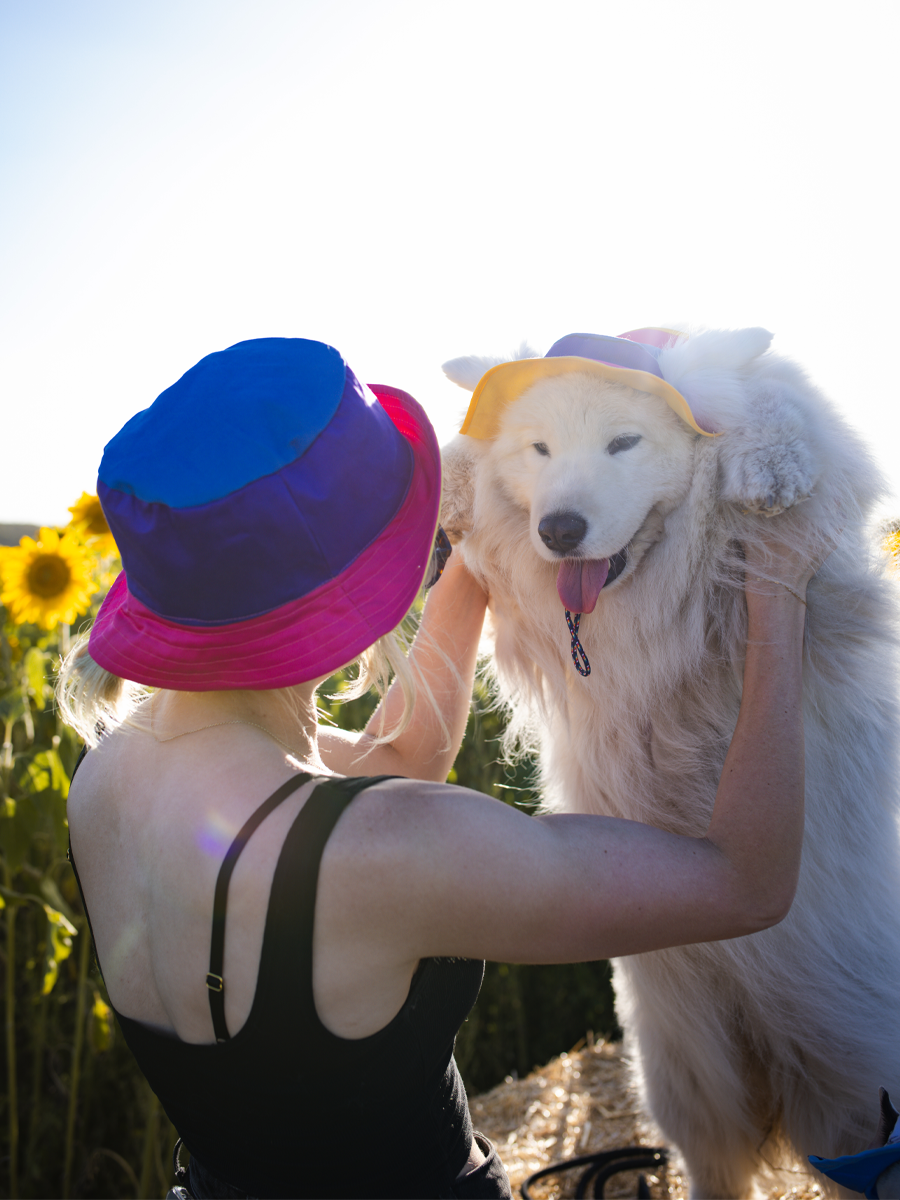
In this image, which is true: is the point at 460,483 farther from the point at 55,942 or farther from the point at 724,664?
the point at 55,942

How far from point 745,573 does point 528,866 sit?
85 centimetres

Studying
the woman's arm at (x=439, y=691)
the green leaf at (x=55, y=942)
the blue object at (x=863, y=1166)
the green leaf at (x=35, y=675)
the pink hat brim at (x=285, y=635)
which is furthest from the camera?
the green leaf at (x=35, y=675)

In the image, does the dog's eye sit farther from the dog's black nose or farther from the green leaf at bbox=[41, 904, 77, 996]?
the green leaf at bbox=[41, 904, 77, 996]

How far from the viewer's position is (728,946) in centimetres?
157

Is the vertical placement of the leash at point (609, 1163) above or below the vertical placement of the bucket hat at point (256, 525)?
below

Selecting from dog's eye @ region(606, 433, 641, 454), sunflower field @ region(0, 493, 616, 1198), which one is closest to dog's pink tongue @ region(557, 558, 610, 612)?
dog's eye @ region(606, 433, 641, 454)

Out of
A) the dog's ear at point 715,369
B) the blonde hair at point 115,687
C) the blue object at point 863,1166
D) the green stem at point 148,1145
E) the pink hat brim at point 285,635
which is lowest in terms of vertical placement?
the green stem at point 148,1145

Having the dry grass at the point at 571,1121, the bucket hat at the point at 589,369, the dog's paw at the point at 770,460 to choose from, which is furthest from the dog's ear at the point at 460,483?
the dry grass at the point at 571,1121

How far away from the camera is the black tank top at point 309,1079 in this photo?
3.00 feet

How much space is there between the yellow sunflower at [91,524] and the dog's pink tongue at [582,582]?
63.3 inches

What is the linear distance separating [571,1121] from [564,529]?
2.48 m

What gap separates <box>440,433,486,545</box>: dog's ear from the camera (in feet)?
5.99

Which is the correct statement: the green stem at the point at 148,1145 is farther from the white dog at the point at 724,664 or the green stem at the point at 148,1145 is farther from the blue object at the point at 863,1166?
the blue object at the point at 863,1166

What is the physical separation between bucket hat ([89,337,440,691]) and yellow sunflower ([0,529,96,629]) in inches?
60.2
